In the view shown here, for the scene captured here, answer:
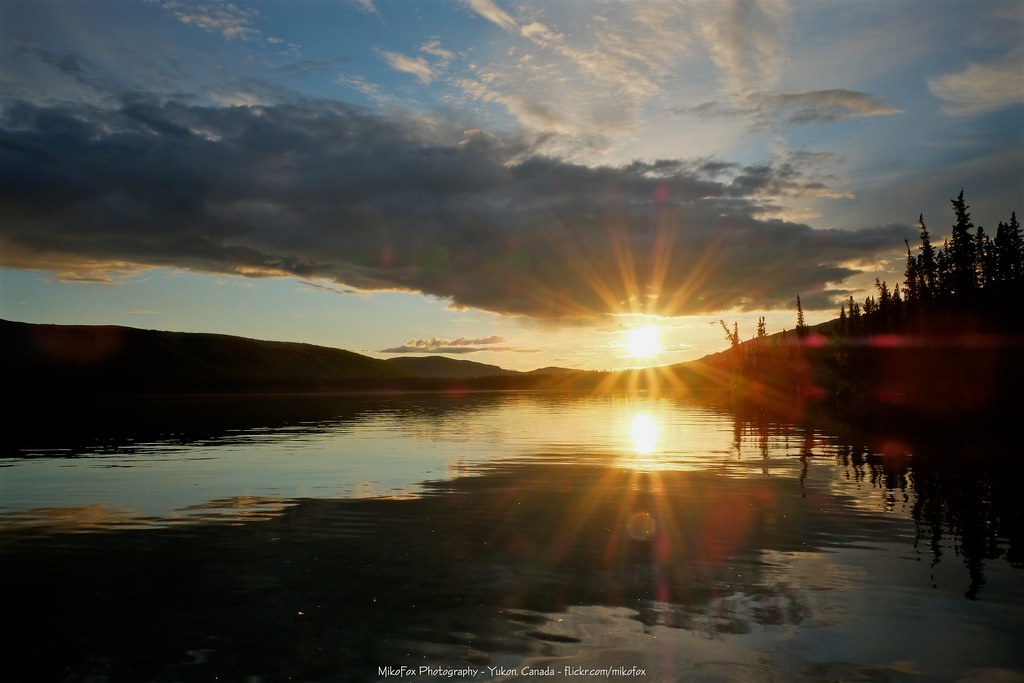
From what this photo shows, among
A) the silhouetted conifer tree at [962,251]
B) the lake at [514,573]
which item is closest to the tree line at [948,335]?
the silhouetted conifer tree at [962,251]

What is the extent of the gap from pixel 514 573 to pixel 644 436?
134ft

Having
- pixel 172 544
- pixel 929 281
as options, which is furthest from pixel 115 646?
pixel 929 281

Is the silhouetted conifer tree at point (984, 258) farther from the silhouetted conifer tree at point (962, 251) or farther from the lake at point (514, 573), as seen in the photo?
the lake at point (514, 573)

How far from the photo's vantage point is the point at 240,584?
15609 mm

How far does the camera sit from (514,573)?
1644 cm

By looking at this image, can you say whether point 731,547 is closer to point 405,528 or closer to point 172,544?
point 405,528

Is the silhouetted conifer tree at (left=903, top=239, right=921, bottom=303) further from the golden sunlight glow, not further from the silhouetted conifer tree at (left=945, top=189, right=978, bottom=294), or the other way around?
the golden sunlight glow

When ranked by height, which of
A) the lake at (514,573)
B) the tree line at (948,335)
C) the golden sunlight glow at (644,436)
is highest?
the tree line at (948,335)

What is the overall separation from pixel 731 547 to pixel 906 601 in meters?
5.15

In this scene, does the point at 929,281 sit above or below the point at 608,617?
above

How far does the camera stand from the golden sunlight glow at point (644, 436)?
4528 cm

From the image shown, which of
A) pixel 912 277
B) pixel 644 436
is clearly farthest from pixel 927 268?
pixel 644 436

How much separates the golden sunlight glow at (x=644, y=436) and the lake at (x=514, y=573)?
31.8 ft

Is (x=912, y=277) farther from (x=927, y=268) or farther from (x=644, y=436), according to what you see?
(x=644, y=436)
